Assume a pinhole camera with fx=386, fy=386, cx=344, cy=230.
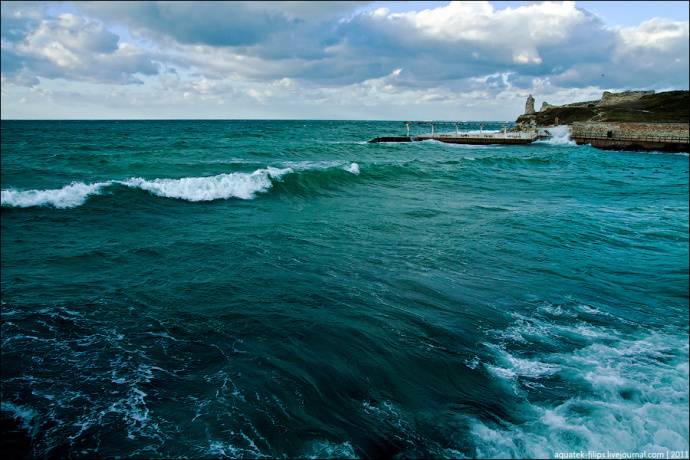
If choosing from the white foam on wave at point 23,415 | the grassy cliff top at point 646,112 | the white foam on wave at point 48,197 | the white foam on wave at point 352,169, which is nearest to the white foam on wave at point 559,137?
the grassy cliff top at point 646,112

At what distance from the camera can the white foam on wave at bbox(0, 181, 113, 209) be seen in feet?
54.2

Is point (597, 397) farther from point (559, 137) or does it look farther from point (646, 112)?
point (646, 112)

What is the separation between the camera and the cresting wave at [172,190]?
16828 millimetres

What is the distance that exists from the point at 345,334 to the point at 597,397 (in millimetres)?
4114

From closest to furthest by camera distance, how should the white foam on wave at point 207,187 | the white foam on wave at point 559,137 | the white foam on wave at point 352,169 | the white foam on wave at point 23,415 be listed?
1. the white foam on wave at point 23,415
2. the white foam on wave at point 207,187
3. the white foam on wave at point 352,169
4. the white foam on wave at point 559,137

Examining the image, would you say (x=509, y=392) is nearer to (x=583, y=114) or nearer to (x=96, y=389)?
(x=96, y=389)

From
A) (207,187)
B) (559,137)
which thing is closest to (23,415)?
(207,187)

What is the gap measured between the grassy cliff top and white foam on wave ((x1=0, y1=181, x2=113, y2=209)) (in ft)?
216

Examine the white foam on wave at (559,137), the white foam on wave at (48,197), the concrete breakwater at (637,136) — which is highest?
the white foam on wave at (559,137)

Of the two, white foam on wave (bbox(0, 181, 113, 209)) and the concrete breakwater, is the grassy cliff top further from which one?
white foam on wave (bbox(0, 181, 113, 209))

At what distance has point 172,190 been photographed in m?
19.7

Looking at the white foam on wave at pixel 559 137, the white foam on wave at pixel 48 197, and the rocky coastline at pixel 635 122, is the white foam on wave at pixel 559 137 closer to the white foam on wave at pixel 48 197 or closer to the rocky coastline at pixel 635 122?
the rocky coastline at pixel 635 122

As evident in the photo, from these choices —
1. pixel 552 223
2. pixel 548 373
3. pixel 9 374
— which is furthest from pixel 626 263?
pixel 9 374

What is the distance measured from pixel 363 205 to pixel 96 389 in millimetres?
14404
